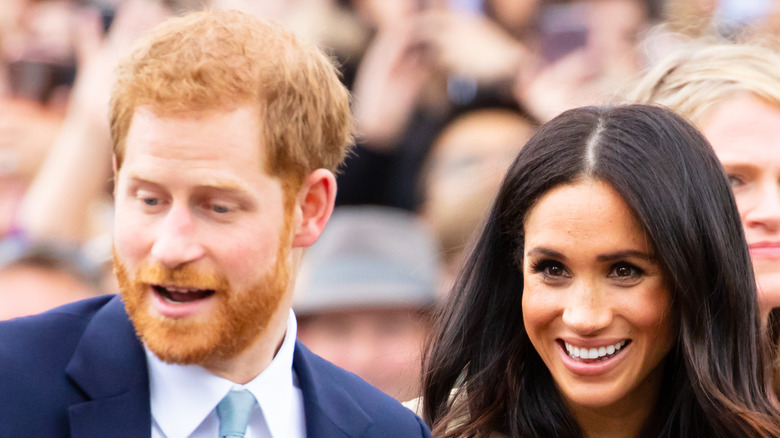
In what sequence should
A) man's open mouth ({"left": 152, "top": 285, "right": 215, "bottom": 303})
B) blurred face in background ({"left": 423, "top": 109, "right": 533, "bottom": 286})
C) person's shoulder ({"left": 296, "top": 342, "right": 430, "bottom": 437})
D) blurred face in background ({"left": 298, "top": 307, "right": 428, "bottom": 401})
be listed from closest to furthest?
man's open mouth ({"left": 152, "top": 285, "right": 215, "bottom": 303}) < person's shoulder ({"left": 296, "top": 342, "right": 430, "bottom": 437}) < blurred face in background ({"left": 298, "top": 307, "right": 428, "bottom": 401}) < blurred face in background ({"left": 423, "top": 109, "right": 533, "bottom": 286})

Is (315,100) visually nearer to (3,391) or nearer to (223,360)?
(223,360)

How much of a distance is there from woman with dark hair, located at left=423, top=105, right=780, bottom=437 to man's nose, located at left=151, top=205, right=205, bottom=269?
3.59 ft

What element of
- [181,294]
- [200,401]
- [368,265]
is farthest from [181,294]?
[368,265]

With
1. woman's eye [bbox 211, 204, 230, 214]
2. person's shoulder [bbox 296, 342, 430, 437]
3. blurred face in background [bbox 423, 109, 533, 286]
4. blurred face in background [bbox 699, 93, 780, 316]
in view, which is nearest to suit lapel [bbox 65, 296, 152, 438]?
woman's eye [bbox 211, 204, 230, 214]

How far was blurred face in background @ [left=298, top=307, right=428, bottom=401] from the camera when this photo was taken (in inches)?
207

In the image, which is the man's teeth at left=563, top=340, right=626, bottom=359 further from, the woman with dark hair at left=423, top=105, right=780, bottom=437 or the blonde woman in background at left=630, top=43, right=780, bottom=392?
the blonde woman in background at left=630, top=43, right=780, bottom=392

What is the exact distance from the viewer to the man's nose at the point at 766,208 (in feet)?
11.9

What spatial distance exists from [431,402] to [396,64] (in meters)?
3.12

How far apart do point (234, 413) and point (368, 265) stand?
314cm

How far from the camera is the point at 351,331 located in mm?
5457

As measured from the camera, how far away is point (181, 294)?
2.43 meters

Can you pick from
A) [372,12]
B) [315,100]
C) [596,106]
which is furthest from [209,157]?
[372,12]

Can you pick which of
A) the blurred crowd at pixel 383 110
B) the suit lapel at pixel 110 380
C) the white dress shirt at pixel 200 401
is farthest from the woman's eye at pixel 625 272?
the blurred crowd at pixel 383 110

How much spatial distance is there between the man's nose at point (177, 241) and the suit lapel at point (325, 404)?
0.55m
